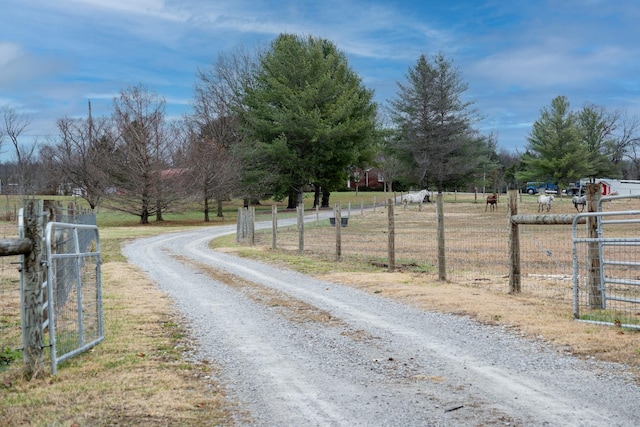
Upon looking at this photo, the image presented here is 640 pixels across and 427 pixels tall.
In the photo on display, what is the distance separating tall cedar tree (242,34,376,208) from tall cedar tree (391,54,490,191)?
6601 millimetres

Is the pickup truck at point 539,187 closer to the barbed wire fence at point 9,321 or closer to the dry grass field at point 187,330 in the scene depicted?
the dry grass field at point 187,330

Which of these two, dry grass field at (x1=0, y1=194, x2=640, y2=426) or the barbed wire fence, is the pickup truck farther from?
the barbed wire fence

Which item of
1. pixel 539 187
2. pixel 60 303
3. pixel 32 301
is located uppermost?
pixel 539 187

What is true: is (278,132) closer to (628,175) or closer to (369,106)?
(369,106)

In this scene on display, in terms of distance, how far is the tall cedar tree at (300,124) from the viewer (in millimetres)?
50094

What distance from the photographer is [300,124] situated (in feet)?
163

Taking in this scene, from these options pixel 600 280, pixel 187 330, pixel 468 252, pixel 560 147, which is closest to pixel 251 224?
pixel 468 252

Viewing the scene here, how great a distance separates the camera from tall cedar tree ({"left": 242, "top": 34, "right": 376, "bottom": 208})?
164ft

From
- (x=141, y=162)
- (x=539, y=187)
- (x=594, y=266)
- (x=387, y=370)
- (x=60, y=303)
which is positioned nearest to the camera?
(x=387, y=370)

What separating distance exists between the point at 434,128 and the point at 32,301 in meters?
56.0

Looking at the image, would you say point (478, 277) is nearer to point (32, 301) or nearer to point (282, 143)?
point (32, 301)

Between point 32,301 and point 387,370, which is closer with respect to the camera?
point 32,301

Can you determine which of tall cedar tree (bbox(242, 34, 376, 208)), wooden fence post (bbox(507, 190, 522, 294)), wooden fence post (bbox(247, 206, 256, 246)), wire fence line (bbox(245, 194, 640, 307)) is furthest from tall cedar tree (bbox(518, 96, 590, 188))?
wooden fence post (bbox(507, 190, 522, 294))

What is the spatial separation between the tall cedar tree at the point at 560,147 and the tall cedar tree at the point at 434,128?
8.36 meters
